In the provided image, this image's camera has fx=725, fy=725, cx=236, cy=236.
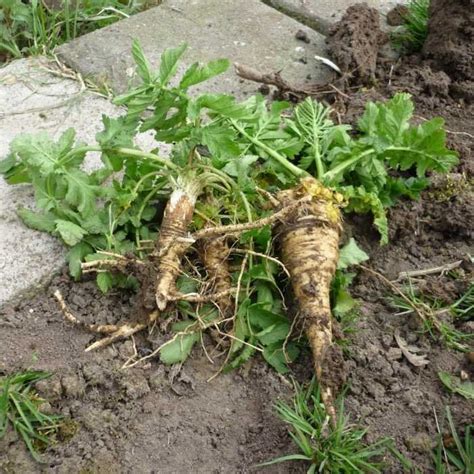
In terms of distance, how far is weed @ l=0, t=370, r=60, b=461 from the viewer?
1.94 m

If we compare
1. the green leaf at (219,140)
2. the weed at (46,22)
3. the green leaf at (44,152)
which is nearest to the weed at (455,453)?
the green leaf at (219,140)

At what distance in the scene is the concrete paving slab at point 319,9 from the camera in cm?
373

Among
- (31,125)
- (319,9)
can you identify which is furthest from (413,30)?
(31,125)

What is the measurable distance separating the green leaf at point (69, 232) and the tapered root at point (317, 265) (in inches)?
25.4

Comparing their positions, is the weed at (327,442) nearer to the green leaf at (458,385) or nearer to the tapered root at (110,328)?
the green leaf at (458,385)

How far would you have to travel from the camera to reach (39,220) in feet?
7.99

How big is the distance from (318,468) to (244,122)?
118 cm

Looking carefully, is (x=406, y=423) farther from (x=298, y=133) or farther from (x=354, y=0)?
(x=354, y=0)

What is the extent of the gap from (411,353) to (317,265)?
39 centimetres

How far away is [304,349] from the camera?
221cm

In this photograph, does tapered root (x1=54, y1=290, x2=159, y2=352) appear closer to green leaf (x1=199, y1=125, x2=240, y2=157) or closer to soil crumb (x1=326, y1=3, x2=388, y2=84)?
green leaf (x1=199, y1=125, x2=240, y2=157)

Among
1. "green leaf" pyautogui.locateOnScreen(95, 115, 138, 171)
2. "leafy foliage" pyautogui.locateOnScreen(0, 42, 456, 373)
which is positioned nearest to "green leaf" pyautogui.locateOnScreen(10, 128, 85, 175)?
"leafy foliage" pyautogui.locateOnScreen(0, 42, 456, 373)

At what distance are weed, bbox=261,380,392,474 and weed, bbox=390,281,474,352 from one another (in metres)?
0.44

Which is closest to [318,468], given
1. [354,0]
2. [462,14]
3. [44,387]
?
[44,387]
